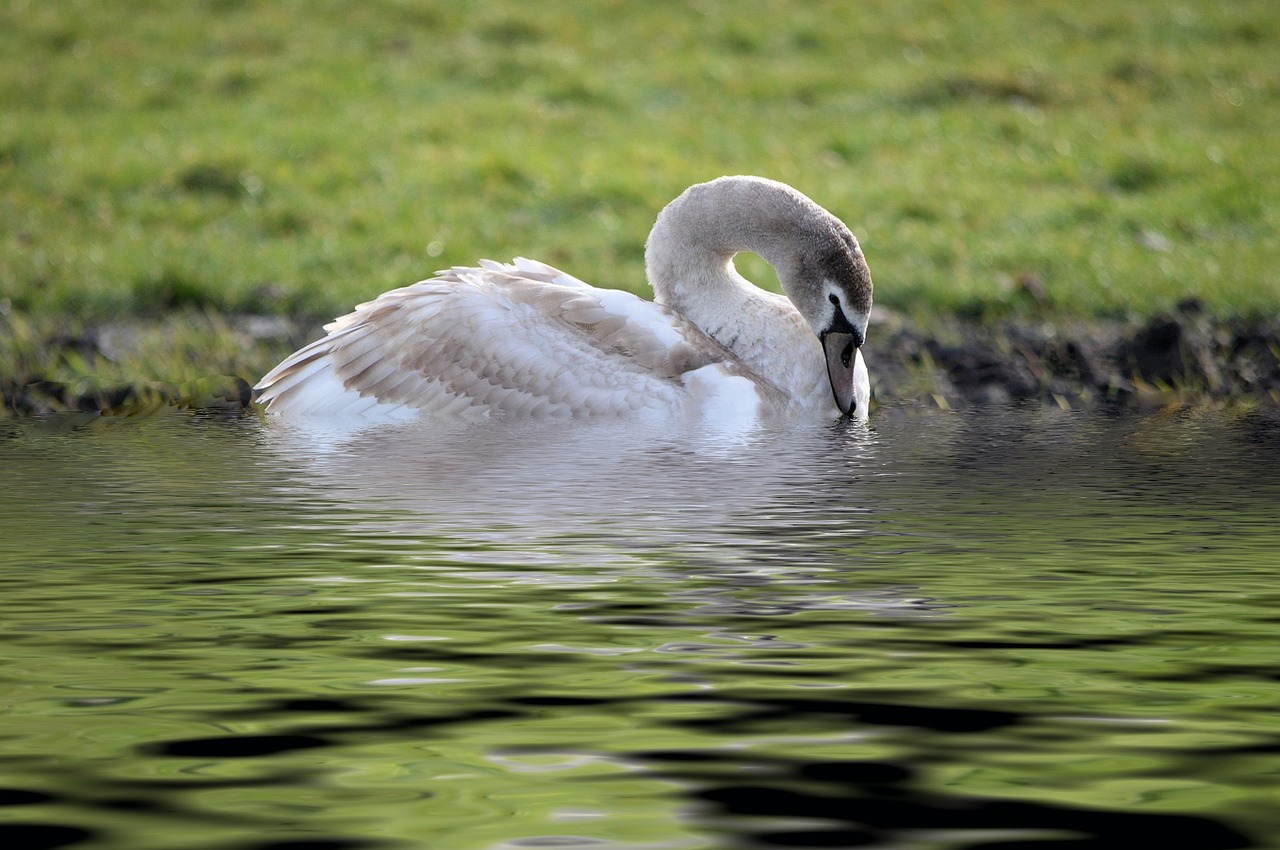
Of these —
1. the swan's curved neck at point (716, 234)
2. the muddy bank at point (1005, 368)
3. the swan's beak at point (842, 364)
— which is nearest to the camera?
the swan's beak at point (842, 364)

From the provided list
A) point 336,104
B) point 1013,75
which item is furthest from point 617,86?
point 1013,75

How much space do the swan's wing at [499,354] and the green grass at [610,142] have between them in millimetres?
2499

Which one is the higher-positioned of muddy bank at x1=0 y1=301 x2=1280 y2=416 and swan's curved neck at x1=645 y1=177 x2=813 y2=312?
swan's curved neck at x1=645 y1=177 x2=813 y2=312

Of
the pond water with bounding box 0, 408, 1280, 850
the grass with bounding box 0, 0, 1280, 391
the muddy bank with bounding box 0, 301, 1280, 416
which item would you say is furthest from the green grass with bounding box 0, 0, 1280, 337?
the pond water with bounding box 0, 408, 1280, 850

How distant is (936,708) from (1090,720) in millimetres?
245

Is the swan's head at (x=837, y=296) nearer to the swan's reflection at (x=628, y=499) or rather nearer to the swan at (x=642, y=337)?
the swan at (x=642, y=337)

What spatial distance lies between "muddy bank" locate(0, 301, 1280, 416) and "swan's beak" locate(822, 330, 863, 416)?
75cm

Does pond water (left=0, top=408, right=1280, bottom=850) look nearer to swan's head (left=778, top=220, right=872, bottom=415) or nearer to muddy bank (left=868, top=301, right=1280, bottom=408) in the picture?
swan's head (left=778, top=220, right=872, bottom=415)

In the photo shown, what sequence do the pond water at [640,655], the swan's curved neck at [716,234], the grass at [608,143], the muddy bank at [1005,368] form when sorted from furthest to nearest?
the grass at [608,143]
the muddy bank at [1005,368]
the swan's curved neck at [716,234]
the pond water at [640,655]

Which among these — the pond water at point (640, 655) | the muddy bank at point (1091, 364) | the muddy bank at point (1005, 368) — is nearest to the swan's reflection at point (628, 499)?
the pond water at point (640, 655)

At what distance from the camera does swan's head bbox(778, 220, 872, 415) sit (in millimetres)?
7113

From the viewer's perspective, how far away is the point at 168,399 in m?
7.84

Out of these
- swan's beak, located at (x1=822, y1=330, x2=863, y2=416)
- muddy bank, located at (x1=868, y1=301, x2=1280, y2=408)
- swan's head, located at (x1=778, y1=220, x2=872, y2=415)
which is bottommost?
muddy bank, located at (x1=868, y1=301, x2=1280, y2=408)

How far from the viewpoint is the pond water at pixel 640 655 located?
7.71ft
